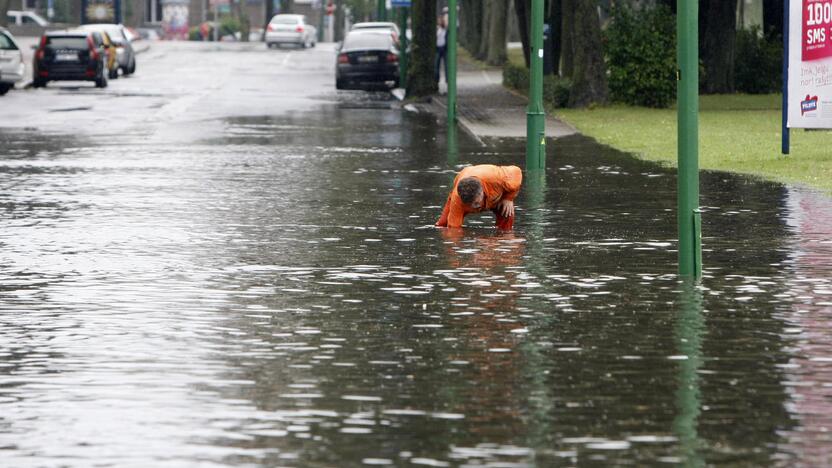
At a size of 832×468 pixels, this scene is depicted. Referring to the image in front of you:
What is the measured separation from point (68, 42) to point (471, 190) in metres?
37.5

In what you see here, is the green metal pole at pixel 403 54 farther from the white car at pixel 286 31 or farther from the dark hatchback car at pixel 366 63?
the white car at pixel 286 31

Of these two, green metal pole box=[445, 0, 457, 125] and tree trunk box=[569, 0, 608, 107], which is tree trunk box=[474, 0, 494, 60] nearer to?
tree trunk box=[569, 0, 608, 107]

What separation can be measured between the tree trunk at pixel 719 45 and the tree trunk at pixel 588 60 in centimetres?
571

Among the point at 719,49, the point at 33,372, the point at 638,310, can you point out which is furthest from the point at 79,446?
the point at 719,49

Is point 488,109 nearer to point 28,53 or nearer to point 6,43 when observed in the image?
point 6,43

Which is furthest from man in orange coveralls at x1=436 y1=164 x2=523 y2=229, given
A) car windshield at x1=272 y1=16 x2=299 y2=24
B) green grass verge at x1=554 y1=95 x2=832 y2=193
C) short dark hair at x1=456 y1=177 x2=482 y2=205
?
car windshield at x1=272 y1=16 x2=299 y2=24

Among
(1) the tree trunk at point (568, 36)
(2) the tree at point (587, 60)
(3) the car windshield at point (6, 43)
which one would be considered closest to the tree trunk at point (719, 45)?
(1) the tree trunk at point (568, 36)

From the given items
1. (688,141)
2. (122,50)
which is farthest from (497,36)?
(688,141)

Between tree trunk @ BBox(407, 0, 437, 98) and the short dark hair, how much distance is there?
29.5 m

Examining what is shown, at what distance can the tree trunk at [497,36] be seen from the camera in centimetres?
6335

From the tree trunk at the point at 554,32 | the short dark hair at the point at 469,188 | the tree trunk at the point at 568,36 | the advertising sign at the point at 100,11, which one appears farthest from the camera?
the advertising sign at the point at 100,11

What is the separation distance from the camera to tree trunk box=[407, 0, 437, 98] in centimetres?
4475

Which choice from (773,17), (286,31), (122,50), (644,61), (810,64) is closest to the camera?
(810,64)

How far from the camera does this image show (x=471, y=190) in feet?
50.4
